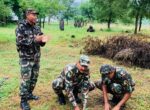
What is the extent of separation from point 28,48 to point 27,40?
0.21 meters

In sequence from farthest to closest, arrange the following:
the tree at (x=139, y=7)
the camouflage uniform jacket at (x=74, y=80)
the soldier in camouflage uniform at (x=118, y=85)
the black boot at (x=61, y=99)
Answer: the tree at (x=139, y=7) < the black boot at (x=61, y=99) < the soldier in camouflage uniform at (x=118, y=85) < the camouflage uniform jacket at (x=74, y=80)

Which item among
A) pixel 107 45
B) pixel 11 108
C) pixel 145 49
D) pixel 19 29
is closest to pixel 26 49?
pixel 19 29

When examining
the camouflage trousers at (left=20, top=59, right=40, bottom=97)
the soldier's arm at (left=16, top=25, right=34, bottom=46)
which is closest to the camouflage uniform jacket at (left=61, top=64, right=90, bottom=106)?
the camouflage trousers at (left=20, top=59, right=40, bottom=97)

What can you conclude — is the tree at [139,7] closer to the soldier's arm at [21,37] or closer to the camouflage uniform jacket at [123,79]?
the camouflage uniform jacket at [123,79]

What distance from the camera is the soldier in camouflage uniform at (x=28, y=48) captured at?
24.8 feet

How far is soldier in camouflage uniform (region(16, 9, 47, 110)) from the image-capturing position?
298 inches

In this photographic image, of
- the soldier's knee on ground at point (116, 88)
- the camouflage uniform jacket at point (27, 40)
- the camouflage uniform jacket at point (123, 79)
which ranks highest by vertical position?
the camouflage uniform jacket at point (27, 40)

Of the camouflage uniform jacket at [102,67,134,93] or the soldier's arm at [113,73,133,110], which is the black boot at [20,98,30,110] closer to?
the camouflage uniform jacket at [102,67,134,93]

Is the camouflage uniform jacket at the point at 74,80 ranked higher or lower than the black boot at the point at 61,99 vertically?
higher

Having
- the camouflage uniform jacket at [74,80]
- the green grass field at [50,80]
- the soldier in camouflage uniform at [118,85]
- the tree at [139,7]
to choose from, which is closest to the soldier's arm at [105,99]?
the soldier in camouflage uniform at [118,85]

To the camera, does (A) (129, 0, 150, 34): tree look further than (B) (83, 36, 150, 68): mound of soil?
Yes

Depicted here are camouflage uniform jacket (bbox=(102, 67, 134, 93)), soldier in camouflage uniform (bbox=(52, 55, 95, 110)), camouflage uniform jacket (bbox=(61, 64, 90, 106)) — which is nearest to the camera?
soldier in camouflage uniform (bbox=(52, 55, 95, 110))

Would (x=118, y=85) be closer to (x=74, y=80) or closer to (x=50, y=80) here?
(x=74, y=80)

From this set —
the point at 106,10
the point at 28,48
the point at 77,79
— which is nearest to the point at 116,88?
the point at 77,79
